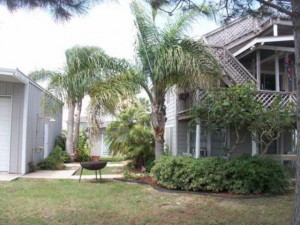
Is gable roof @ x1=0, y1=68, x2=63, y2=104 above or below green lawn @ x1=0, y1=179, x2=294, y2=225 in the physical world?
above

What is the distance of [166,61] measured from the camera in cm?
1105

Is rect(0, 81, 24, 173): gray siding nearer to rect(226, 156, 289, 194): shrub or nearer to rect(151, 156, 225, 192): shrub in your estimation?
rect(151, 156, 225, 192): shrub

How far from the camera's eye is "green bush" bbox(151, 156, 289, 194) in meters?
9.55

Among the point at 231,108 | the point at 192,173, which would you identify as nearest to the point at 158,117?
the point at 192,173

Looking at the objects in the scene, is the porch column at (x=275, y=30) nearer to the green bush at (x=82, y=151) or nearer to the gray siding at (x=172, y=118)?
the gray siding at (x=172, y=118)

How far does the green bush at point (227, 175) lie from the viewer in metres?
9.55

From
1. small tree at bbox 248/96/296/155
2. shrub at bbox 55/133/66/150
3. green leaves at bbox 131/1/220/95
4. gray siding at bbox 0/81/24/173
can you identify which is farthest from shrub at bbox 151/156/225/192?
shrub at bbox 55/133/66/150

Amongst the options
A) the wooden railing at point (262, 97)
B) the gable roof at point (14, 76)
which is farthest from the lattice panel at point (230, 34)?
the gable roof at point (14, 76)

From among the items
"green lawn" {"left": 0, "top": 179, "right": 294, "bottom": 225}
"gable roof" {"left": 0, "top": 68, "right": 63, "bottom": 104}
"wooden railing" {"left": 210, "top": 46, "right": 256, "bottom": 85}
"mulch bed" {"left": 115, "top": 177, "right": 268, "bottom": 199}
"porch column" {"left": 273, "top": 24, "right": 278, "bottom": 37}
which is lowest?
"green lawn" {"left": 0, "top": 179, "right": 294, "bottom": 225}

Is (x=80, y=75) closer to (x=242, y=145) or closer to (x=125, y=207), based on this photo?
(x=125, y=207)

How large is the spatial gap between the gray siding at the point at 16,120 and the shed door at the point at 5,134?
0.17 meters

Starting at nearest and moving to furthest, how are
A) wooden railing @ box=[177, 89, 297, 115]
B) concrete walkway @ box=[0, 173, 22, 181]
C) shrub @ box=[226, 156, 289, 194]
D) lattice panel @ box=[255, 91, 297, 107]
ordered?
shrub @ box=[226, 156, 289, 194]
concrete walkway @ box=[0, 173, 22, 181]
wooden railing @ box=[177, 89, 297, 115]
lattice panel @ box=[255, 91, 297, 107]

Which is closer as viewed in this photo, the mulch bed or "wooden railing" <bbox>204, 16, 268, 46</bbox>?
the mulch bed

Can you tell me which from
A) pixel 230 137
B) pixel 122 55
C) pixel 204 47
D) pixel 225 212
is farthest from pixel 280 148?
pixel 225 212
